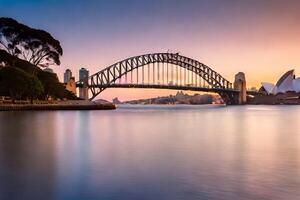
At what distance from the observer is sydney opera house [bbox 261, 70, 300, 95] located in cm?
18462

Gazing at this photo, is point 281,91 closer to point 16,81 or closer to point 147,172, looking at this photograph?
point 16,81

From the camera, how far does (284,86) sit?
188 metres

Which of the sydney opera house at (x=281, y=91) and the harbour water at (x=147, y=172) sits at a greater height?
the sydney opera house at (x=281, y=91)

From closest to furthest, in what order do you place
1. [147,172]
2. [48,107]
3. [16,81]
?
[147,172] < [16,81] < [48,107]

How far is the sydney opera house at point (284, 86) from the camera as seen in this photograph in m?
185

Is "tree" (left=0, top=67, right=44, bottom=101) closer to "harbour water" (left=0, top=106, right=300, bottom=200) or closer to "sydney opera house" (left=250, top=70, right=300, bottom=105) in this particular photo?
"harbour water" (left=0, top=106, right=300, bottom=200)

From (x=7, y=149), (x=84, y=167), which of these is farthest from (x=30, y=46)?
(x=84, y=167)

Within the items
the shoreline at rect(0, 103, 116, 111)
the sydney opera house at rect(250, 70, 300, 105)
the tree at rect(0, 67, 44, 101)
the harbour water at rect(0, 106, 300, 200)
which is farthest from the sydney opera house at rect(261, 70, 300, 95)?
the harbour water at rect(0, 106, 300, 200)

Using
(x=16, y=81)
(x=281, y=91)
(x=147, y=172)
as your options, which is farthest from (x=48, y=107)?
(x=281, y=91)

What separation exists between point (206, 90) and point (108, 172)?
119 metres

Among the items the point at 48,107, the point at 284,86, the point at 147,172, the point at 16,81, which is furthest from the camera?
the point at 284,86

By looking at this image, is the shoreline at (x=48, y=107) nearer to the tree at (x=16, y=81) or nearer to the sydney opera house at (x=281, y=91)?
the tree at (x=16, y=81)

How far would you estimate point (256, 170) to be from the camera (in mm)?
13820

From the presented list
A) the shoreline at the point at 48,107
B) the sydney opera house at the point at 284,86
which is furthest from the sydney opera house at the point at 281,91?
the shoreline at the point at 48,107
